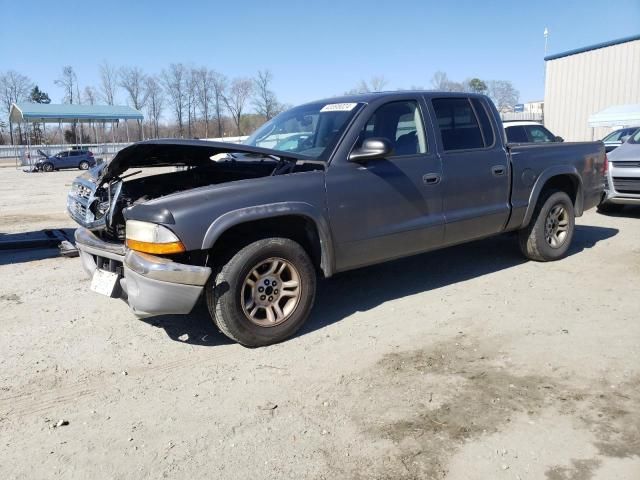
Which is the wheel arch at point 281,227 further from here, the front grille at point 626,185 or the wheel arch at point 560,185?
the front grille at point 626,185

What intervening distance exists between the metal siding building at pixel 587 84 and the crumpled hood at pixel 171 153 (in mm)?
30607

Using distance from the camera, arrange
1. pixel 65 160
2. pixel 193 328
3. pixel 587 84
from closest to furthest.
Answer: pixel 193 328 < pixel 587 84 < pixel 65 160

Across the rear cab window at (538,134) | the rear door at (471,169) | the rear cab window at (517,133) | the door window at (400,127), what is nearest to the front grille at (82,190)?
the door window at (400,127)

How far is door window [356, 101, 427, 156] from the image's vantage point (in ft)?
15.2

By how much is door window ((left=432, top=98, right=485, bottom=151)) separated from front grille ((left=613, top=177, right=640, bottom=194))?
4972 millimetres

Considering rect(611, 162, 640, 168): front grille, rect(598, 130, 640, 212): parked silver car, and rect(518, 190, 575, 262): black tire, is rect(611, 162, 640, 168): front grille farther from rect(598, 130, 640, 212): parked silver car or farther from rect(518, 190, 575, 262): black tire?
rect(518, 190, 575, 262): black tire

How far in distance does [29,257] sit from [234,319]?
4.60 meters

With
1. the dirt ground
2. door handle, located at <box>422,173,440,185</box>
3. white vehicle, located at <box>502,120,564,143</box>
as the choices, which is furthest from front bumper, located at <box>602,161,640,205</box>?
door handle, located at <box>422,173,440,185</box>

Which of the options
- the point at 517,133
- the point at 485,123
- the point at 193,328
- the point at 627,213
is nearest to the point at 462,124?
the point at 485,123

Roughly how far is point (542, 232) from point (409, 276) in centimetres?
162

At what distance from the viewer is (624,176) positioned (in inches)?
355

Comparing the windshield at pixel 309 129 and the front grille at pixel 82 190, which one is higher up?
the windshield at pixel 309 129

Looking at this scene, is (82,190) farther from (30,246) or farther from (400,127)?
(30,246)

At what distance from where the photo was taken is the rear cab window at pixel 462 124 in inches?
201
